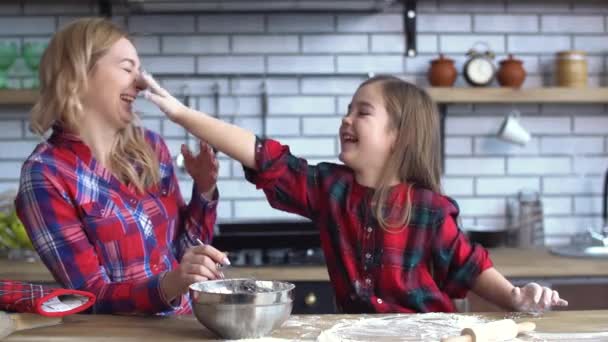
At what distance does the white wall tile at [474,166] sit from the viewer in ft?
11.2

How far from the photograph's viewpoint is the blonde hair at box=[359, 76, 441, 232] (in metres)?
2.04

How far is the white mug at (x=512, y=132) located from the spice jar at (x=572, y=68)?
0.81ft

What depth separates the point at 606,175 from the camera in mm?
3316

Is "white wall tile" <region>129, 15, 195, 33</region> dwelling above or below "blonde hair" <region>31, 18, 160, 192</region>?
above

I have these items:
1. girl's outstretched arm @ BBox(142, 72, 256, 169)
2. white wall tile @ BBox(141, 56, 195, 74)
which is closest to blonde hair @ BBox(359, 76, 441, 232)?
girl's outstretched arm @ BBox(142, 72, 256, 169)

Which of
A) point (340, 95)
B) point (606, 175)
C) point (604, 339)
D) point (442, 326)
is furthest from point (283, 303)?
point (606, 175)

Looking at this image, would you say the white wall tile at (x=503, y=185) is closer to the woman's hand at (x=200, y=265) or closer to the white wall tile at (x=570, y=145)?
the white wall tile at (x=570, y=145)

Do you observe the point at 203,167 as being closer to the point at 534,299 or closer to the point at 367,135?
the point at 367,135

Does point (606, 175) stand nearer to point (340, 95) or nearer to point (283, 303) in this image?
point (340, 95)

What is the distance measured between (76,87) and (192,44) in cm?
146

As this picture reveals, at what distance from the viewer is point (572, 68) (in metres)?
3.29

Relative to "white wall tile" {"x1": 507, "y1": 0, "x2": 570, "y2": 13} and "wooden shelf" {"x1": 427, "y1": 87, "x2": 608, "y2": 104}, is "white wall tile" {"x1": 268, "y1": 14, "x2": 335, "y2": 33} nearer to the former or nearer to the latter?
"wooden shelf" {"x1": 427, "y1": 87, "x2": 608, "y2": 104}

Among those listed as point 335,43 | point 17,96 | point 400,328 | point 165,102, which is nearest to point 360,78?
point 335,43

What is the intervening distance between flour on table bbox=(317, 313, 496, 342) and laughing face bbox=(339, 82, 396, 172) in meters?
0.48
